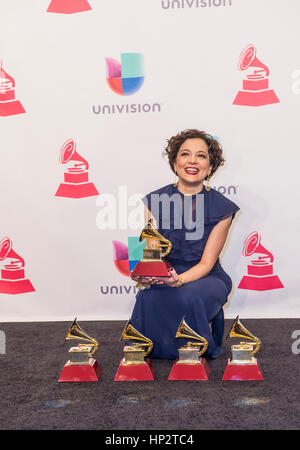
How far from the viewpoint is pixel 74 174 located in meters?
4.37

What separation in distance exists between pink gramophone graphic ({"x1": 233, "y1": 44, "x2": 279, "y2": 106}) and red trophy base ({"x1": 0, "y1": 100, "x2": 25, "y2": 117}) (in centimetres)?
164

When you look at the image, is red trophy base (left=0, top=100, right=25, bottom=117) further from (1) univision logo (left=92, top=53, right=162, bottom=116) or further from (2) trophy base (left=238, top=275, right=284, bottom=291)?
(2) trophy base (left=238, top=275, right=284, bottom=291)

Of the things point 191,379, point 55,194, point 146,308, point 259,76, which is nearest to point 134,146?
point 55,194

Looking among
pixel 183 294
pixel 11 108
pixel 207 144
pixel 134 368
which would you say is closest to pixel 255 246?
pixel 207 144

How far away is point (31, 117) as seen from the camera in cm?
438

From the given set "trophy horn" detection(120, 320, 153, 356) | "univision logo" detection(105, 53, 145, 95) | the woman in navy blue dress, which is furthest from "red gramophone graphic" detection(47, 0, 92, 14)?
"trophy horn" detection(120, 320, 153, 356)

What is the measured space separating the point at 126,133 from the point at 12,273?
1.40 metres

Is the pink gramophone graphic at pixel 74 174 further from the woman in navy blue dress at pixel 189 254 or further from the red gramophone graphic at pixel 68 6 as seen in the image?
the red gramophone graphic at pixel 68 6

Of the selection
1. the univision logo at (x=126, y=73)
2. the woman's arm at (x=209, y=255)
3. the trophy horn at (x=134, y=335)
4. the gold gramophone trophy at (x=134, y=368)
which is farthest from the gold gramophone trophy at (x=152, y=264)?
the univision logo at (x=126, y=73)

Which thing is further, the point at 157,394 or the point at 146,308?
the point at 146,308

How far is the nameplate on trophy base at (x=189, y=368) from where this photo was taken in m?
2.96

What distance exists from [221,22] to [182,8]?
302mm

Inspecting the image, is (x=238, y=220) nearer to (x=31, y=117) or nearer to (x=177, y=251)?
(x=177, y=251)

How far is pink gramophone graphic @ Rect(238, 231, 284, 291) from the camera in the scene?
4336mm
